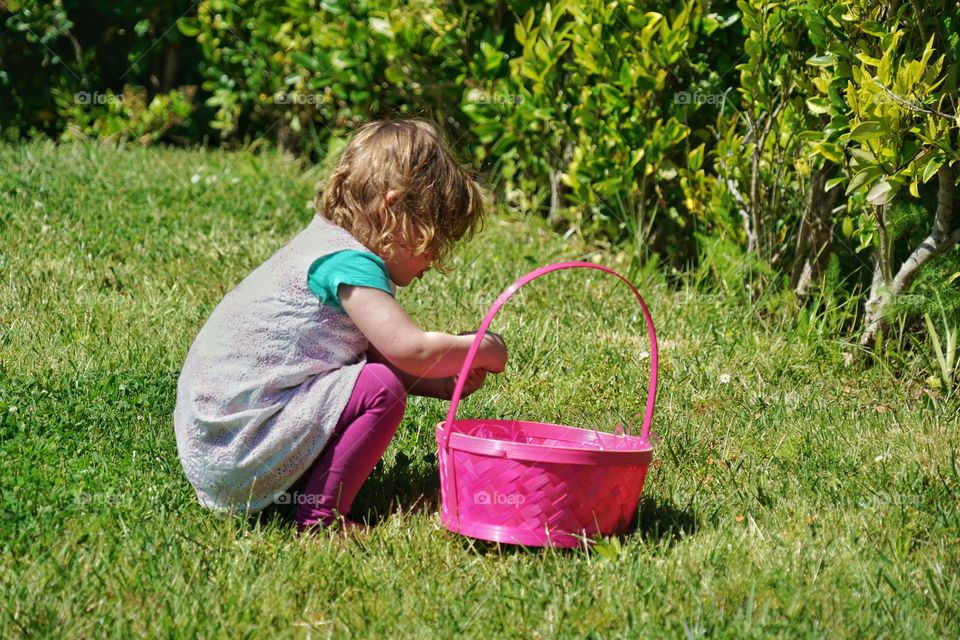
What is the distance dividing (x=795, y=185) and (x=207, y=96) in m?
4.26

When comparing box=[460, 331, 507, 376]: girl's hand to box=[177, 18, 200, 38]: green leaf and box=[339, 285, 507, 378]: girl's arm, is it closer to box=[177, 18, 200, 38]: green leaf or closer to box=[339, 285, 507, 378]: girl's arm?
box=[339, 285, 507, 378]: girl's arm

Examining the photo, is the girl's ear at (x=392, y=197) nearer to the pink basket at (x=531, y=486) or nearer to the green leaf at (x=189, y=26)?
the pink basket at (x=531, y=486)

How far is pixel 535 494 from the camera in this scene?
93.7 inches

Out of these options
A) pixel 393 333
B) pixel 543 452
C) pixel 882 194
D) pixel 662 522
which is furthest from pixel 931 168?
pixel 393 333

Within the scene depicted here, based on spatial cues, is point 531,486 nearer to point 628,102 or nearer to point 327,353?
point 327,353

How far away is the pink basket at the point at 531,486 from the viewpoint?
7.71 ft

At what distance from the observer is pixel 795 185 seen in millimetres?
4066

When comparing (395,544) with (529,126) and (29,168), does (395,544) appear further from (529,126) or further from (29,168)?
(29,168)

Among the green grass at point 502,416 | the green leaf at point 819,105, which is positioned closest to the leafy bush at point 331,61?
the green grass at point 502,416

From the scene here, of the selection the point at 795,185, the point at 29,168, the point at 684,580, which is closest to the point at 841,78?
the point at 795,185

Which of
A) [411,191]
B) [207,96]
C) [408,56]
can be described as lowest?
[207,96]

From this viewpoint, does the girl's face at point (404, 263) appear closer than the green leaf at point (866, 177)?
Yes

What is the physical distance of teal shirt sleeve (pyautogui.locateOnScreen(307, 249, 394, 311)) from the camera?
2477 millimetres

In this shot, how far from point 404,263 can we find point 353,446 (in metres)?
0.46
